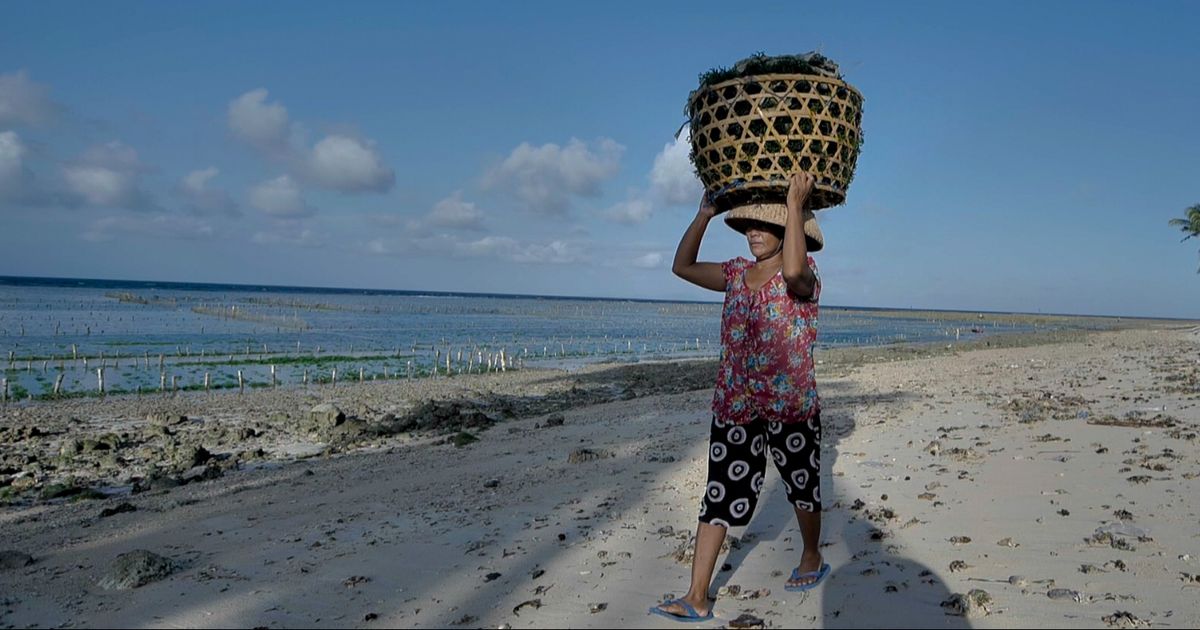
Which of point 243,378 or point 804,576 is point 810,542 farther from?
point 243,378

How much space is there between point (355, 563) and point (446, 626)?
4.30 ft

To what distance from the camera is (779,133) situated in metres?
3.11

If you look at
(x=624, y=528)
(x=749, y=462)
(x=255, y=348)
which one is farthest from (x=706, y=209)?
(x=255, y=348)

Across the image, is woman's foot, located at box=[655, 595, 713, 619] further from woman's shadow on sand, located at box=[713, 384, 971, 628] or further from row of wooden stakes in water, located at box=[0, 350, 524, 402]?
row of wooden stakes in water, located at box=[0, 350, 524, 402]

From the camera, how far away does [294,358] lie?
30625 mm

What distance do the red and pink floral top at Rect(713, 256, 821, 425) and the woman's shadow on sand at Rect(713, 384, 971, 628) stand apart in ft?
2.89

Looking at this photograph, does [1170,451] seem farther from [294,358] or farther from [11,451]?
[294,358]

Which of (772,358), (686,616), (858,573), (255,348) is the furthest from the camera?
(255,348)

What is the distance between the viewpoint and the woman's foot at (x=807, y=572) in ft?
11.7

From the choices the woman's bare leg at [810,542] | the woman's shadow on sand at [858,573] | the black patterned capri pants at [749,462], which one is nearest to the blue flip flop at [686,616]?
the black patterned capri pants at [749,462]

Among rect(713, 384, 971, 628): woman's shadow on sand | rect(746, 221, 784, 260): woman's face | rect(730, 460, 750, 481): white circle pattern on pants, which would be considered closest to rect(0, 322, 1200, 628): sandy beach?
rect(713, 384, 971, 628): woman's shadow on sand

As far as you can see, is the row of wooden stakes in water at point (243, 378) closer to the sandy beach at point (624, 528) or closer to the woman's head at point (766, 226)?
the sandy beach at point (624, 528)

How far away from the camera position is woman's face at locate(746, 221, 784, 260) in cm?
334

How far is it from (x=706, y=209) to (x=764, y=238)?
0.34m
